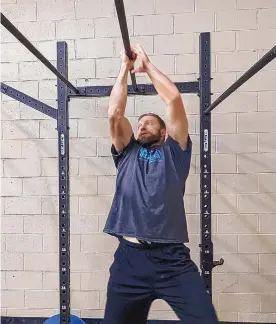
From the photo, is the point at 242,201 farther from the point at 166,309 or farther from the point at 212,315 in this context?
the point at 212,315

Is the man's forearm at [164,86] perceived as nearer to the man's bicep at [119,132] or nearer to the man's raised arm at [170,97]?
the man's raised arm at [170,97]

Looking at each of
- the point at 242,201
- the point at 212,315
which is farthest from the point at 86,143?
the point at 212,315

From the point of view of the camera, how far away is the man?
6.03ft

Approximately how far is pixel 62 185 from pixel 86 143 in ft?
2.39

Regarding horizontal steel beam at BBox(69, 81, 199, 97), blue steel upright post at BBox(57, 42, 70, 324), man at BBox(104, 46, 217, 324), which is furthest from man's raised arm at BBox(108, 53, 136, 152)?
blue steel upright post at BBox(57, 42, 70, 324)

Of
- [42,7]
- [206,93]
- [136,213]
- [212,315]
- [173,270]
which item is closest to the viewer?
[212,315]

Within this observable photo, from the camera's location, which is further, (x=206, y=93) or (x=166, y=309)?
(x=166, y=309)

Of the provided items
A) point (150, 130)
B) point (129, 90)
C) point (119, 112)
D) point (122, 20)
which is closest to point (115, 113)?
point (119, 112)

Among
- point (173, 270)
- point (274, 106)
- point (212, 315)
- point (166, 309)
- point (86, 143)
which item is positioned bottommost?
point (166, 309)

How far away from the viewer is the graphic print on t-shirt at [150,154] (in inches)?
82.0

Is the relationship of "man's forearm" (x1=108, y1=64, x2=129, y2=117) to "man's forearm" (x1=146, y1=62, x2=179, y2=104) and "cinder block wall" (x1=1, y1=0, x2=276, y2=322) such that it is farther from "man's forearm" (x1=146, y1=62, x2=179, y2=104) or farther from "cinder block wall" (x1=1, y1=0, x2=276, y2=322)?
"cinder block wall" (x1=1, y1=0, x2=276, y2=322)

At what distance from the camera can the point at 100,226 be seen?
9.75ft

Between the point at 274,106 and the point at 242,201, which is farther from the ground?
the point at 274,106

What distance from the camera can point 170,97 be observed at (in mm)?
1985
